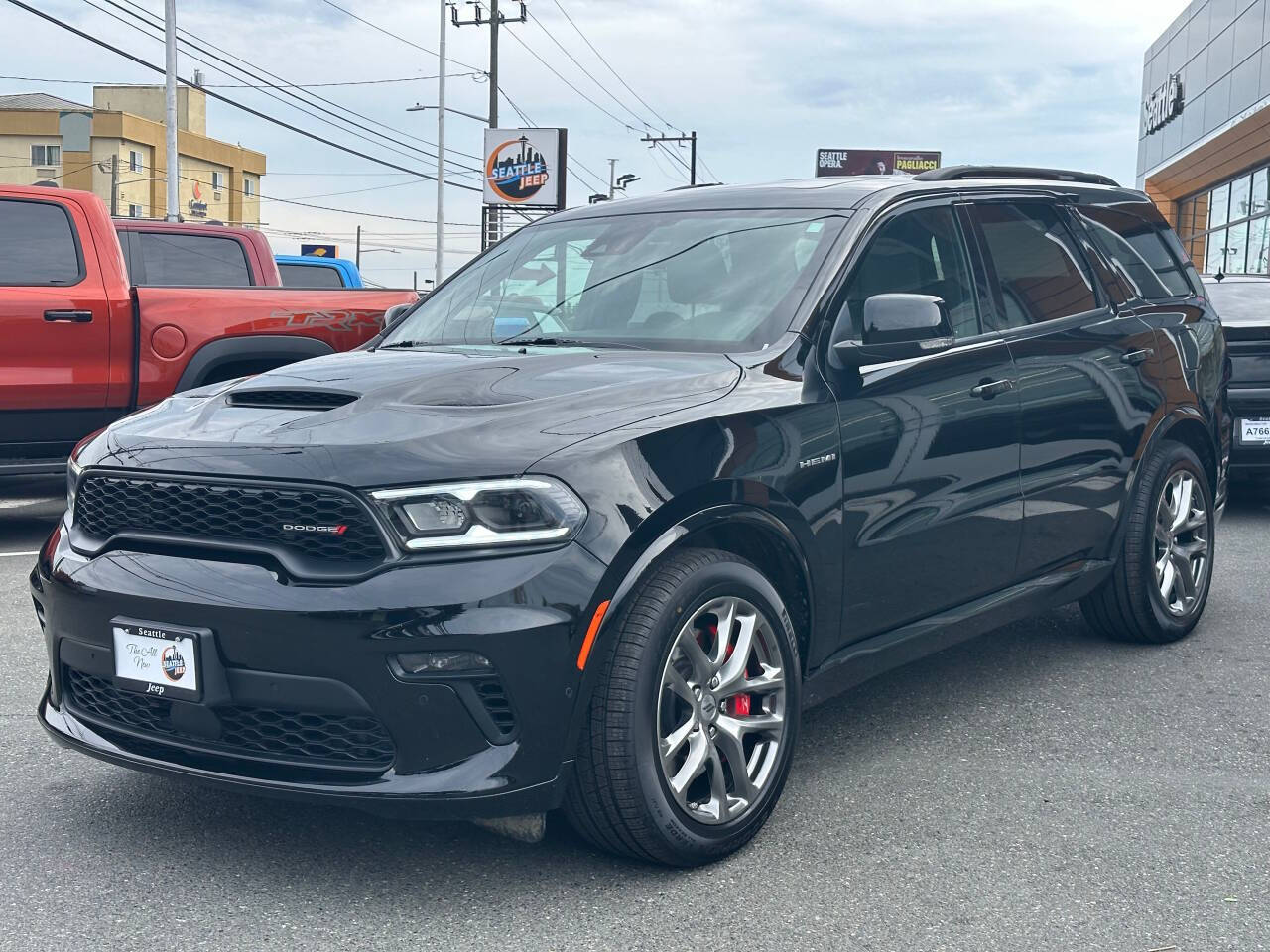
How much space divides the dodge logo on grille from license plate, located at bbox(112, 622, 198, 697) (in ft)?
1.04

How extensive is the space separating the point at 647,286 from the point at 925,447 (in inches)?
38.8

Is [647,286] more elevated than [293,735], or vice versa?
[647,286]

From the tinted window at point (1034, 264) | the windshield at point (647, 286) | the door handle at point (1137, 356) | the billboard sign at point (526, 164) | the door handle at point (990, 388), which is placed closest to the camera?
the windshield at point (647, 286)

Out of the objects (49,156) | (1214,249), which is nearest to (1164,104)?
(1214,249)

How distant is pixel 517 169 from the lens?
42250 mm

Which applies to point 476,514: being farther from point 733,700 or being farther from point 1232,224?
point 1232,224

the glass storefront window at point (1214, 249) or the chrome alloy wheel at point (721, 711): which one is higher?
the glass storefront window at point (1214, 249)

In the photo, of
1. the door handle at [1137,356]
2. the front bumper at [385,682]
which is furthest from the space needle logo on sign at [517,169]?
the front bumper at [385,682]

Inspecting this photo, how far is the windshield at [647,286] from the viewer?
13.7 feet

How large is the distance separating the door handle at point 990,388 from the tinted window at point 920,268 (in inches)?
7.0

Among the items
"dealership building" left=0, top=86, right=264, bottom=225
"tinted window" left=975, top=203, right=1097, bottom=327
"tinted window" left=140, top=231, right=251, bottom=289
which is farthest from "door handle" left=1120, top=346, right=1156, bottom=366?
"dealership building" left=0, top=86, right=264, bottom=225

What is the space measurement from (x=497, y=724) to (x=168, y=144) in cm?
2526

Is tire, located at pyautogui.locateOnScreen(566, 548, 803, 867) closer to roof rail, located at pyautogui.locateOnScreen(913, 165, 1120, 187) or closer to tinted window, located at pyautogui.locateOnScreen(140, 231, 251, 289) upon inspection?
roof rail, located at pyautogui.locateOnScreen(913, 165, 1120, 187)

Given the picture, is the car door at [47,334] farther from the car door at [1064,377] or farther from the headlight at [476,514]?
the headlight at [476,514]
